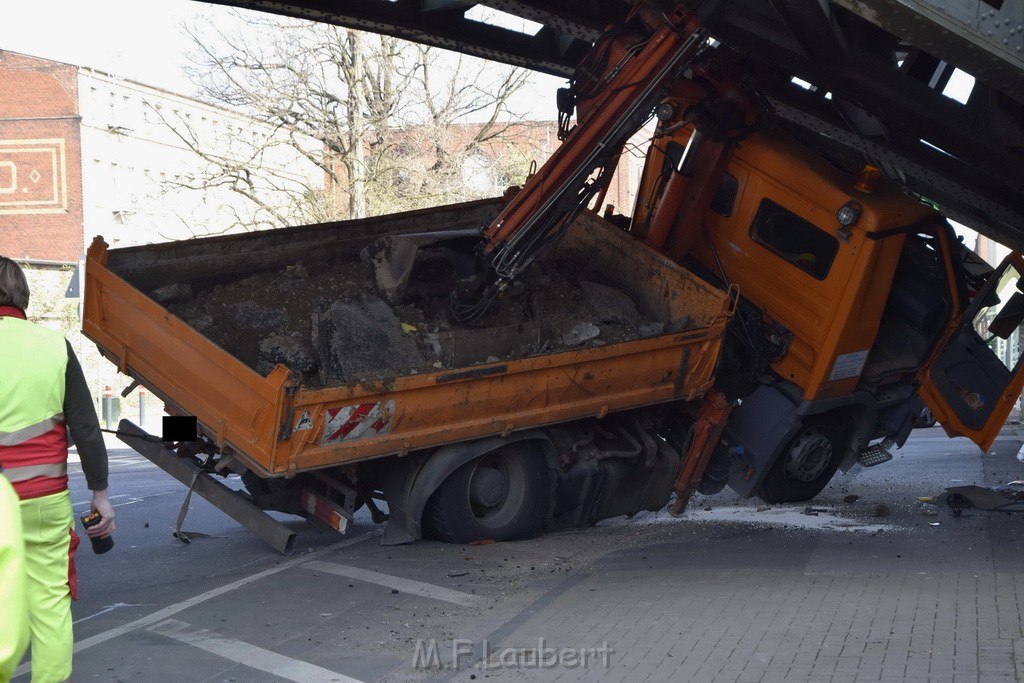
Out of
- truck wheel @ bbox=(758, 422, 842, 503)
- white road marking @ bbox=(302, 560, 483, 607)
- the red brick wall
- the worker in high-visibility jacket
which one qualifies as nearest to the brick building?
the red brick wall

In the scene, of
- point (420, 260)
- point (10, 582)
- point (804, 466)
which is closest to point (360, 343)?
point (420, 260)

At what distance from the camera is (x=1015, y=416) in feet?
76.3

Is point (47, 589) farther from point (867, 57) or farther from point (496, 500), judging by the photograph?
point (867, 57)

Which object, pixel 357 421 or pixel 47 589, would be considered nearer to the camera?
pixel 47 589

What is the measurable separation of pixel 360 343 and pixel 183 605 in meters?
2.09

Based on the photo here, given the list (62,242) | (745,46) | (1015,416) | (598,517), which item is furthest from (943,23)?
(62,242)

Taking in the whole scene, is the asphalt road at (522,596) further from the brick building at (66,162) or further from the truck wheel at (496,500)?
the brick building at (66,162)

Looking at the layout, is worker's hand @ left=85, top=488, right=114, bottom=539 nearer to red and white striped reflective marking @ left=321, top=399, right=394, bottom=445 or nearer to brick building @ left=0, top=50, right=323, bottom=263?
red and white striped reflective marking @ left=321, top=399, right=394, bottom=445

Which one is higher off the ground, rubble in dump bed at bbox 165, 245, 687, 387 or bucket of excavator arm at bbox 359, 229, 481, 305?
bucket of excavator arm at bbox 359, 229, 481, 305

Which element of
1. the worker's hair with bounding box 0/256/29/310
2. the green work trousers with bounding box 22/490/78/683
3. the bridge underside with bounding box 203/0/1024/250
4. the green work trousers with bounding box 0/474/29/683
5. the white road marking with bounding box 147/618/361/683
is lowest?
the white road marking with bounding box 147/618/361/683

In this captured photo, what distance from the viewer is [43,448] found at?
12.9ft

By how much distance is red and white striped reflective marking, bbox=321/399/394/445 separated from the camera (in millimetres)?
6799

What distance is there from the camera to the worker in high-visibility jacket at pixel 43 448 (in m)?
3.74

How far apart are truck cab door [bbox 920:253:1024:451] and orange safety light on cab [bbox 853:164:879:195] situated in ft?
5.36
